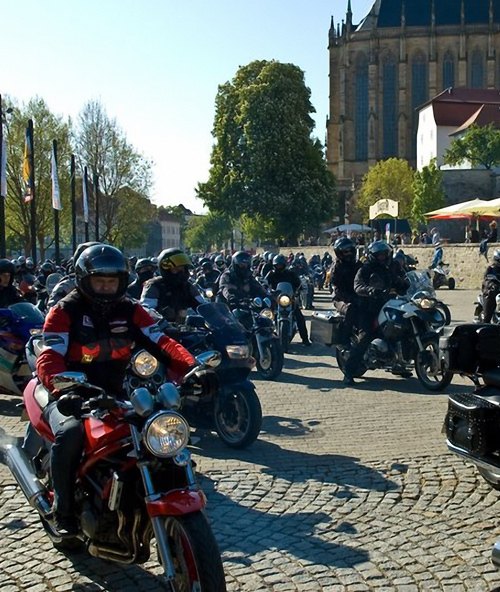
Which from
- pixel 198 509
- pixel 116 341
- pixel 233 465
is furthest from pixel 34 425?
pixel 233 465

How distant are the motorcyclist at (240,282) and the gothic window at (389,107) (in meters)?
76.0

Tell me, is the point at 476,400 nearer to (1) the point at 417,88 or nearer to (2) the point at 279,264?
(2) the point at 279,264

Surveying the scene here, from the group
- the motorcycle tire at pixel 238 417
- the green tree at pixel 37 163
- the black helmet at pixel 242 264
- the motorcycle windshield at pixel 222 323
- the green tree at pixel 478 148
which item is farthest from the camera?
the green tree at pixel 478 148

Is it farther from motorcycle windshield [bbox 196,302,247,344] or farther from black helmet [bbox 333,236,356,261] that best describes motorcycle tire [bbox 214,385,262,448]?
black helmet [bbox 333,236,356,261]

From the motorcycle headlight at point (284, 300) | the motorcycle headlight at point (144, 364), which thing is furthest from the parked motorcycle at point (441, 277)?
the motorcycle headlight at point (144, 364)

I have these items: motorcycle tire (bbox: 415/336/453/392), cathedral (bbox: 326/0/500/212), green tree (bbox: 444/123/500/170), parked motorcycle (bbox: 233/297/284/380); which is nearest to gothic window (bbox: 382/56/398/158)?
cathedral (bbox: 326/0/500/212)

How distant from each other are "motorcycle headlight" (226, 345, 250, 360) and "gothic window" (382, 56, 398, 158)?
8093cm

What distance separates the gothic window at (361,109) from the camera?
8569cm

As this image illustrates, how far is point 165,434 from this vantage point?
3570mm

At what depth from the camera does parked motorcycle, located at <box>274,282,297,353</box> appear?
540 inches

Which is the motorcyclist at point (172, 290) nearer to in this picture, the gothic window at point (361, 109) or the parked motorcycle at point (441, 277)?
the parked motorcycle at point (441, 277)

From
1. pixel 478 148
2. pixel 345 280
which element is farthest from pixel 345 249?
pixel 478 148

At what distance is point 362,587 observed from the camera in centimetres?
425

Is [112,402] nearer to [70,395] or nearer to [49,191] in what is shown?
[70,395]
